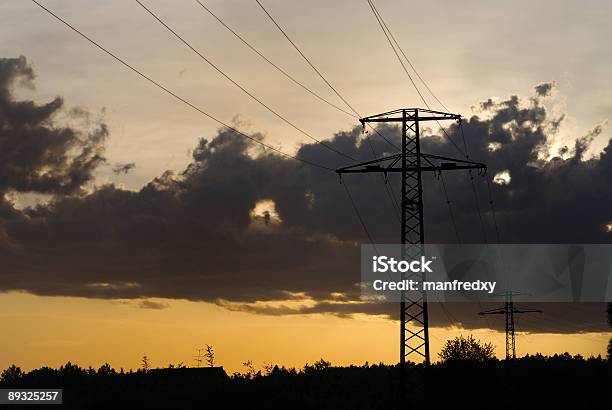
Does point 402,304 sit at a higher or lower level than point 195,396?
higher

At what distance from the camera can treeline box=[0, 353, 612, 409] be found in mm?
84375

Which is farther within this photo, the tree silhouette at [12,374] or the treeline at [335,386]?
the tree silhouette at [12,374]

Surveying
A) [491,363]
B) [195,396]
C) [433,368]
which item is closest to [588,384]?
[491,363]

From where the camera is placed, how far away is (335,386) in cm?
14412

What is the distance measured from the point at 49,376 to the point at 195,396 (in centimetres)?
6433

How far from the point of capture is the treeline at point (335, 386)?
8438 cm

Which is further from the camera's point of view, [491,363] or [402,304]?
[491,363]

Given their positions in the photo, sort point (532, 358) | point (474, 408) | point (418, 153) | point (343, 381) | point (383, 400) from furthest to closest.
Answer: point (532, 358), point (343, 381), point (383, 400), point (474, 408), point (418, 153)

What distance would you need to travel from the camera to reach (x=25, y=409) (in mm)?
90625

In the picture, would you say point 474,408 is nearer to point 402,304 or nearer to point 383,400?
point 402,304

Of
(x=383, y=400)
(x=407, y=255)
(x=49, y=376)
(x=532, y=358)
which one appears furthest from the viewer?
(x=532, y=358)

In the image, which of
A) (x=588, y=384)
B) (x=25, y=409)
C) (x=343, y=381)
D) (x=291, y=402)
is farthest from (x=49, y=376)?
(x=588, y=384)

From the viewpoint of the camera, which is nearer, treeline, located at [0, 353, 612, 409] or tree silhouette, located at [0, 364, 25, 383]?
treeline, located at [0, 353, 612, 409]

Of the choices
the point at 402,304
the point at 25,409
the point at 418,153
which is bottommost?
the point at 25,409
